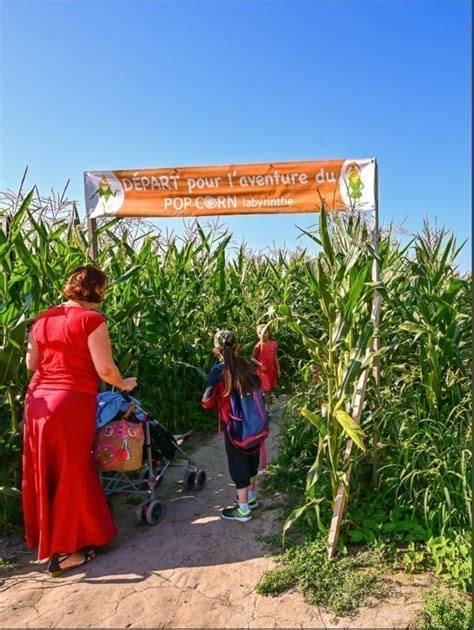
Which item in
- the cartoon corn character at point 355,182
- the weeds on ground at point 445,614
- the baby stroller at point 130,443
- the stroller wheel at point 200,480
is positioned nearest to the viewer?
the weeds on ground at point 445,614

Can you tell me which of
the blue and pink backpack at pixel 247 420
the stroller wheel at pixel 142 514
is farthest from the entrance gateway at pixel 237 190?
the stroller wheel at pixel 142 514

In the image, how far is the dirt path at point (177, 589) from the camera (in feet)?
8.83

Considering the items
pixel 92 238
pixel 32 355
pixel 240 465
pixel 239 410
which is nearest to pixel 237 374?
pixel 239 410

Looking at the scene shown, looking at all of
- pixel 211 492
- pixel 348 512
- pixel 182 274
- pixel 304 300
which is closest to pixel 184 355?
pixel 182 274

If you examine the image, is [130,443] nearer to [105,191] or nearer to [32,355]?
[32,355]

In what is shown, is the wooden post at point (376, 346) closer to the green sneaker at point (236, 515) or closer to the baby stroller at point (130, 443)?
the green sneaker at point (236, 515)

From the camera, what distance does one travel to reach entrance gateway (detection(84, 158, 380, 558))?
3777 millimetres

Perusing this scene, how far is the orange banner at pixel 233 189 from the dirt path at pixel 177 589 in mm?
2541

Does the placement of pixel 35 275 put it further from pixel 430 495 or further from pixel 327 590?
pixel 430 495

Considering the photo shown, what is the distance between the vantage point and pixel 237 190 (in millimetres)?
4348

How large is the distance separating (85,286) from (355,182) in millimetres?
2160

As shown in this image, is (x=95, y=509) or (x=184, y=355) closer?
(x=95, y=509)

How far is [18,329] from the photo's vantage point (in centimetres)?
353

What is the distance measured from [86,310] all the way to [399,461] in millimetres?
2387
